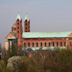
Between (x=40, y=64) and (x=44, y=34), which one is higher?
(x=40, y=64)

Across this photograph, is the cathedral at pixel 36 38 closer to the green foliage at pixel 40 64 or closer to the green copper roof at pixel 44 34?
the green copper roof at pixel 44 34

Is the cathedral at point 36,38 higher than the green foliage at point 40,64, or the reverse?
the green foliage at point 40,64

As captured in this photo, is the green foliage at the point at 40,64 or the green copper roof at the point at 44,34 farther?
the green copper roof at the point at 44,34

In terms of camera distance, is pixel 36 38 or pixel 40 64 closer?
pixel 40 64

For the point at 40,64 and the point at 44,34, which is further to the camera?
the point at 44,34

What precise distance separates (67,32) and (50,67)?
2243 inches

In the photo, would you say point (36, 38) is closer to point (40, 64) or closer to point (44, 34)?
point (44, 34)

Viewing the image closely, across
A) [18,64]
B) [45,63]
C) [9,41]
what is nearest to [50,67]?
[45,63]

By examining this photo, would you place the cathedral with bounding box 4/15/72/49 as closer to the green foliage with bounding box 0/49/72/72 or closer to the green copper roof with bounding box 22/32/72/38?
the green copper roof with bounding box 22/32/72/38

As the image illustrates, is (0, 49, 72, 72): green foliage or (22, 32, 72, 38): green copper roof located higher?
(0, 49, 72, 72): green foliage

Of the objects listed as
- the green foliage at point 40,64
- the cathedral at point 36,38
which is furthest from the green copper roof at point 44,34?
the green foliage at point 40,64

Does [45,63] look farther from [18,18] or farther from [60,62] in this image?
[18,18]

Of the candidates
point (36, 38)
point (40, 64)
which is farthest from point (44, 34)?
point (40, 64)

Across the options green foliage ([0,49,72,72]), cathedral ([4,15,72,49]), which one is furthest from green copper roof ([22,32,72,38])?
green foliage ([0,49,72,72])
